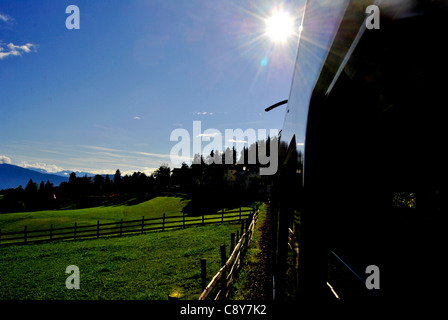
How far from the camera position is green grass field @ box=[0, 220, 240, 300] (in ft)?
28.3

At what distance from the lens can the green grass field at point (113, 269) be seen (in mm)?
8617

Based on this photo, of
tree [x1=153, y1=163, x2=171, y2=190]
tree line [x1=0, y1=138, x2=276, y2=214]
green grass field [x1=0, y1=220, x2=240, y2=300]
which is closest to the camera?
green grass field [x1=0, y1=220, x2=240, y2=300]

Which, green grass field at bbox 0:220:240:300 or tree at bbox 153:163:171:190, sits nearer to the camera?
green grass field at bbox 0:220:240:300

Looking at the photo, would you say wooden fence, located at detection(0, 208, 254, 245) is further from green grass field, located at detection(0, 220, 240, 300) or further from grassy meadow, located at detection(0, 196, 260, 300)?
green grass field, located at detection(0, 220, 240, 300)

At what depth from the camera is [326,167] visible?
1257 mm

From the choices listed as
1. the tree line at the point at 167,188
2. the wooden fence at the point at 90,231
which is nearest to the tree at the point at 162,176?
the tree line at the point at 167,188

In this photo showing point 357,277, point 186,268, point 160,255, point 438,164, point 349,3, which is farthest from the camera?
point 160,255

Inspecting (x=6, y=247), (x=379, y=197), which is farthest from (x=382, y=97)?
(x=6, y=247)

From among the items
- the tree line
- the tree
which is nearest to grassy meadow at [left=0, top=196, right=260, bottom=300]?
the tree line

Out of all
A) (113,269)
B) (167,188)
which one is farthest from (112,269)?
(167,188)

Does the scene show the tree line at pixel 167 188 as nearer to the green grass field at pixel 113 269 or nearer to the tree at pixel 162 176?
the tree at pixel 162 176

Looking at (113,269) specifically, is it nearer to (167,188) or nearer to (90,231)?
(90,231)
